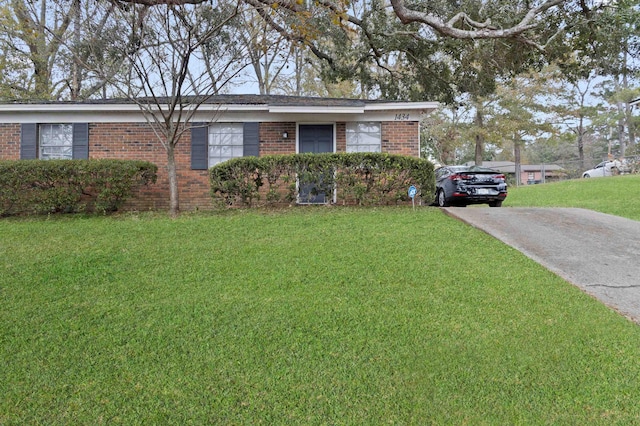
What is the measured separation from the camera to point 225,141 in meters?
9.48

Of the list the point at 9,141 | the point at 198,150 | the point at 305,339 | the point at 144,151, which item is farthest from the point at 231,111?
the point at 305,339

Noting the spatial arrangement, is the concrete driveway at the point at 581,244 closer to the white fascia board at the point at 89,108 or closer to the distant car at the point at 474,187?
the distant car at the point at 474,187

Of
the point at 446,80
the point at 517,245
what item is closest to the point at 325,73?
the point at 446,80

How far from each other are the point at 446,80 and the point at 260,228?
431 inches

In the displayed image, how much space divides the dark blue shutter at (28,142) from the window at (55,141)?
15 cm

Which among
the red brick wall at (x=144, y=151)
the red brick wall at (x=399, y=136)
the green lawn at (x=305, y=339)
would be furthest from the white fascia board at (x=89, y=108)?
the green lawn at (x=305, y=339)

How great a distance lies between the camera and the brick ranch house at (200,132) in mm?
9094

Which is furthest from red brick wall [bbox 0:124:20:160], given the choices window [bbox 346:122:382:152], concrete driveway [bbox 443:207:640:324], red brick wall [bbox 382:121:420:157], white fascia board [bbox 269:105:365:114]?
concrete driveway [bbox 443:207:640:324]

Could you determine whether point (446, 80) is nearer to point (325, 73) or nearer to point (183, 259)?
point (325, 73)

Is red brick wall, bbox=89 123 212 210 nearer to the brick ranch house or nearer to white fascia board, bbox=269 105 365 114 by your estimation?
the brick ranch house

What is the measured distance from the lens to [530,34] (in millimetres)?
10031

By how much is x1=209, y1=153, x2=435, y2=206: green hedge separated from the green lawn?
9.27 feet

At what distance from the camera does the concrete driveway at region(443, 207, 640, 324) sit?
3.81m

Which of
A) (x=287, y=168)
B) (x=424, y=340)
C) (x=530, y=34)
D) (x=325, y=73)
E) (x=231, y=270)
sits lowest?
(x=424, y=340)
